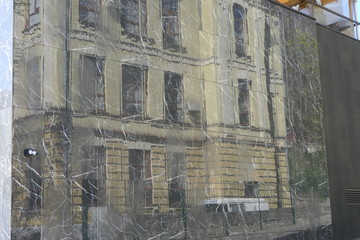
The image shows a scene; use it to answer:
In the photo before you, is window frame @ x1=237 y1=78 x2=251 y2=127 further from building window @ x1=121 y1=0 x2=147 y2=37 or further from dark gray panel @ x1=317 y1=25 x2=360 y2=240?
dark gray panel @ x1=317 y1=25 x2=360 y2=240

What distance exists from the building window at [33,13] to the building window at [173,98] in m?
3.49

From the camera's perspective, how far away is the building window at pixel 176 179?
41.6 ft

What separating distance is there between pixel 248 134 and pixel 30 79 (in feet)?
21.7

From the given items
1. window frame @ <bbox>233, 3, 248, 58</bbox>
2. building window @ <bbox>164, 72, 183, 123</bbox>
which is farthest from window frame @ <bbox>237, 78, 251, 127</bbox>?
building window @ <bbox>164, 72, 183, 123</bbox>

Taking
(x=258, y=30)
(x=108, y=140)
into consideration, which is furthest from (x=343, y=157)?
(x=108, y=140)

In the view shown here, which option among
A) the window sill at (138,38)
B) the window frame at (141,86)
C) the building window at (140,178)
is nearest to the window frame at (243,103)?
the window sill at (138,38)

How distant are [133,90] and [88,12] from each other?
2.00 meters

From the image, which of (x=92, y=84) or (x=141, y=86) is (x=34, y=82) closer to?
(x=92, y=84)

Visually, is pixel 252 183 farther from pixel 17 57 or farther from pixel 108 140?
pixel 17 57

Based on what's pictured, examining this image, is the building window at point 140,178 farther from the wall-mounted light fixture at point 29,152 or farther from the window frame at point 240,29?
the window frame at point 240,29

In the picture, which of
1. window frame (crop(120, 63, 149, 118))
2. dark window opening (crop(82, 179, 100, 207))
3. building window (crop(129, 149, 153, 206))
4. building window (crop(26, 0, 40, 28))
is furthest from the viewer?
window frame (crop(120, 63, 149, 118))

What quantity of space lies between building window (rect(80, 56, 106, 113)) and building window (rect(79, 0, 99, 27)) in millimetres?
779

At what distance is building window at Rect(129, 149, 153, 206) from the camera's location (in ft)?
39.1

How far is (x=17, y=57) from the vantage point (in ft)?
34.7
